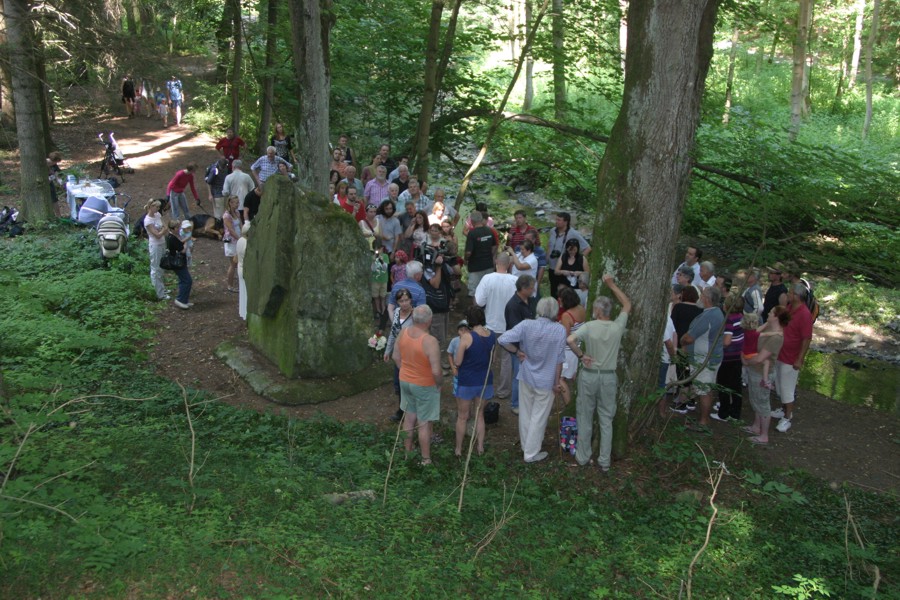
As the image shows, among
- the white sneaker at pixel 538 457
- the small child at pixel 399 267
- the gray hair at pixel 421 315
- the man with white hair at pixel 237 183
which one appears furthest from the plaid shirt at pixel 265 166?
the white sneaker at pixel 538 457

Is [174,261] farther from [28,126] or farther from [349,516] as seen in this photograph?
[349,516]

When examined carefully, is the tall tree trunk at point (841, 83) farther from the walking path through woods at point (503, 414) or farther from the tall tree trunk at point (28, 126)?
the tall tree trunk at point (28, 126)

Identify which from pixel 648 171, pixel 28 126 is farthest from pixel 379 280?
pixel 28 126

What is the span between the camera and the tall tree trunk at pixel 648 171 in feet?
21.1

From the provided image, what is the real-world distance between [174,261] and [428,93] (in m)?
5.87

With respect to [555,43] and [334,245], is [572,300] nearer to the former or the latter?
[334,245]

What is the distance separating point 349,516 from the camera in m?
5.50

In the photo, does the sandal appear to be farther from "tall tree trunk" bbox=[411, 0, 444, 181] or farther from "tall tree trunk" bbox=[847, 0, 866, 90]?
"tall tree trunk" bbox=[847, 0, 866, 90]

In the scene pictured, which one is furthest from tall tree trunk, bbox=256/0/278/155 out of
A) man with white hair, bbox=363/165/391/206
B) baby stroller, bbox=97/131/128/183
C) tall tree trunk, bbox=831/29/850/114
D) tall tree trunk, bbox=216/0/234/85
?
tall tree trunk, bbox=831/29/850/114

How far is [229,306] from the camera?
11.0m

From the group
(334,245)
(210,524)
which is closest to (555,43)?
(334,245)

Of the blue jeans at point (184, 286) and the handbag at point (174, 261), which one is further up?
the handbag at point (174, 261)

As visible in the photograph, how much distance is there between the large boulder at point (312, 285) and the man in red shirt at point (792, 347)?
15.9ft

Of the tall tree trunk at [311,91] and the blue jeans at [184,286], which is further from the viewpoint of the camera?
the blue jeans at [184,286]
